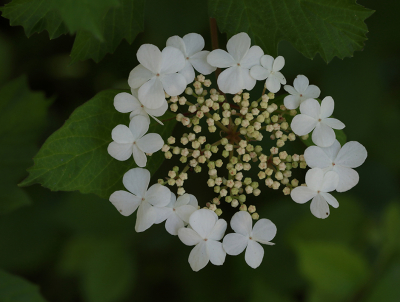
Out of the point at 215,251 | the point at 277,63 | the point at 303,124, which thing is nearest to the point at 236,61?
the point at 277,63

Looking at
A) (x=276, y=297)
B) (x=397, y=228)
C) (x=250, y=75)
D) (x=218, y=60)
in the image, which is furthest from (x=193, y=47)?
(x=276, y=297)

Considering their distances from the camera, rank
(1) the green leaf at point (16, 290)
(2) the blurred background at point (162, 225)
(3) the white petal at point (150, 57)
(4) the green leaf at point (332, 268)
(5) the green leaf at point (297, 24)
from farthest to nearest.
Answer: (2) the blurred background at point (162, 225), (4) the green leaf at point (332, 268), (1) the green leaf at point (16, 290), (5) the green leaf at point (297, 24), (3) the white petal at point (150, 57)

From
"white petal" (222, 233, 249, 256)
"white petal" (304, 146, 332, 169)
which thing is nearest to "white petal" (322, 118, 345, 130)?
"white petal" (304, 146, 332, 169)

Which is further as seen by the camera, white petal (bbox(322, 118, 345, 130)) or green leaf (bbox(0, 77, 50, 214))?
green leaf (bbox(0, 77, 50, 214))

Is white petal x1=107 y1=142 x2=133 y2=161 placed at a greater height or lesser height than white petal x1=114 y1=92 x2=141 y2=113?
lesser

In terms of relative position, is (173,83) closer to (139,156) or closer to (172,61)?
(172,61)

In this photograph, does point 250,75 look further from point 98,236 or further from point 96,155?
point 98,236

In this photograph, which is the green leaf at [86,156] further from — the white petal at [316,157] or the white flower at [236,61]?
the white petal at [316,157]

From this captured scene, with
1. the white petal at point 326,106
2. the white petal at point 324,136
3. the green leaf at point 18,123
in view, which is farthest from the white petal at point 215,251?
the green leaf at point 18,123

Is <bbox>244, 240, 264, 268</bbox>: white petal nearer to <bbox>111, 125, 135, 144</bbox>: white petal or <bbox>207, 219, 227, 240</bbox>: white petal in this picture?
<bbox>207, 219, 227, 240</bbox>: white petal
